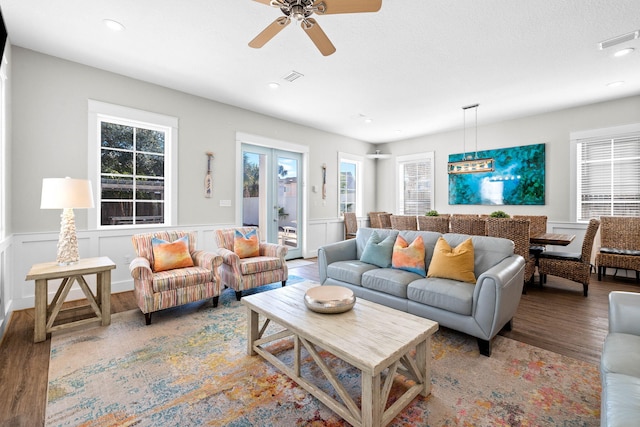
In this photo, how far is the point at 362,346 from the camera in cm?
152

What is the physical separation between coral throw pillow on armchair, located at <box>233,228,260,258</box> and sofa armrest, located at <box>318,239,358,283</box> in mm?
905

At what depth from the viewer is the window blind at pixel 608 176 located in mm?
4504

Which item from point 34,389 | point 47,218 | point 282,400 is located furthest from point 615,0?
point 47,218

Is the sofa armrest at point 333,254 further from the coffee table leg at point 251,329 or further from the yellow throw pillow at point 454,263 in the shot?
the coffee table leg at point 251,329

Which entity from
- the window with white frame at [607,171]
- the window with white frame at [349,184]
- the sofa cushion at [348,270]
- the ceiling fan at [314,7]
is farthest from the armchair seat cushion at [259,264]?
the window with white frame at [607,171]

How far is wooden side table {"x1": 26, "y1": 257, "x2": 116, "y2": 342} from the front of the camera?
95.6 inches

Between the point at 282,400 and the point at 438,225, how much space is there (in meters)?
3.28

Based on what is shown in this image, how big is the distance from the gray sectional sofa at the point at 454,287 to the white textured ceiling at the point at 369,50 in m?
2.00

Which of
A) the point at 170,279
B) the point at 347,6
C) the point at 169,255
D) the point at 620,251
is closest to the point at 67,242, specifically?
the point at 169,255

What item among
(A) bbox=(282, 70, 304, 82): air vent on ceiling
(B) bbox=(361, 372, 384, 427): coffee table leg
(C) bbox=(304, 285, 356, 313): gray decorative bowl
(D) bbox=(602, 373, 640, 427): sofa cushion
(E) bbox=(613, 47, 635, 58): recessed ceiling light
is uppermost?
(A) bbox=(282, 70, 304, 82): air vent on ceiling

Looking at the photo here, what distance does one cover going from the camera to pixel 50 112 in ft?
10.8

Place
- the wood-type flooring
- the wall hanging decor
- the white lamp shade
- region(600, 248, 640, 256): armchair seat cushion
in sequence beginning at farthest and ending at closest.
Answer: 1. the wall hanging decor
2. region(600, 248, 640, 256): armchair seat cushion
3. the white lamp shade
4. the wood-type flooring

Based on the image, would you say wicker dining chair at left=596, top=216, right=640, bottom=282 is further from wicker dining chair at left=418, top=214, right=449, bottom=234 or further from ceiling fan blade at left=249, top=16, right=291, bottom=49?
ceiling fan blade at left=249, top=16, right=291, bottom=49

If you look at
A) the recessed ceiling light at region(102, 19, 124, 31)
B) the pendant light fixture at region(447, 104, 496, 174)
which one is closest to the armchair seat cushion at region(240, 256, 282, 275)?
the recessed ceiling light at region(102, 19, 124, 31)
